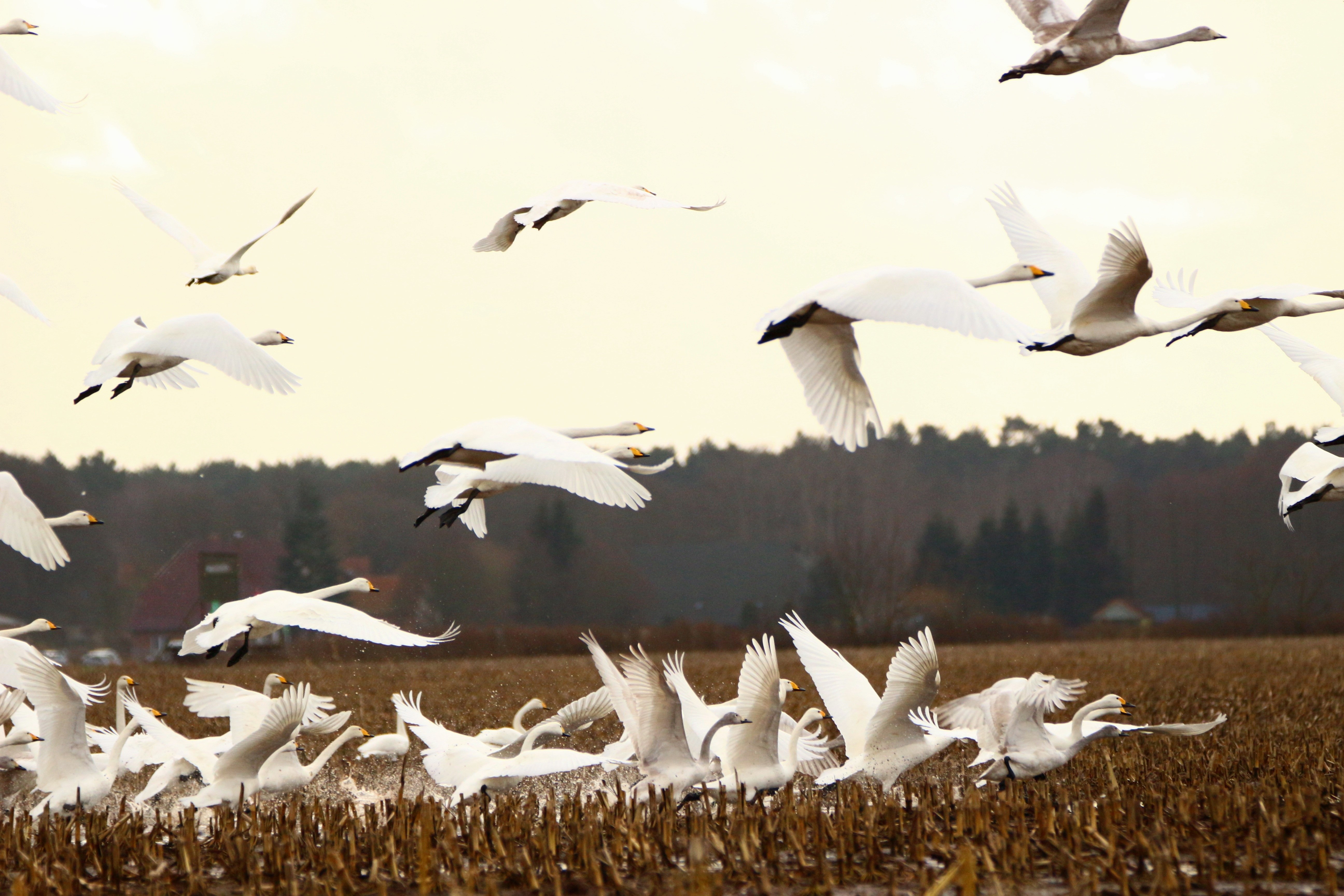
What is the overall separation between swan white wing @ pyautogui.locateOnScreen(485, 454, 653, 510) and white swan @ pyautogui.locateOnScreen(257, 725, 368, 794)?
2.09m

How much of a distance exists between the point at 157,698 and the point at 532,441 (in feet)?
49.1

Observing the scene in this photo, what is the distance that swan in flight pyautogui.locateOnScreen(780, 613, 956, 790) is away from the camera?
8.22 m

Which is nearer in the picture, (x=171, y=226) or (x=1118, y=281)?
(x=1118, y=281)

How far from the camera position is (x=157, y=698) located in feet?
67.9

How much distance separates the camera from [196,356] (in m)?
9.69

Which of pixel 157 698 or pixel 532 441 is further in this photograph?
pixel 157 698

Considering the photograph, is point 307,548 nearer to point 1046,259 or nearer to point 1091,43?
point 1046,259

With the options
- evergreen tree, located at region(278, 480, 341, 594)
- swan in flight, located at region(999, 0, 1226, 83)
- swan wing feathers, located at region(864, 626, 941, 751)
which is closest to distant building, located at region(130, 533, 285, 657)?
evergreen tree, located at region(278, 480, 341, 594)

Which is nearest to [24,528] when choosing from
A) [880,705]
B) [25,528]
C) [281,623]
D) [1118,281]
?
[25,528]

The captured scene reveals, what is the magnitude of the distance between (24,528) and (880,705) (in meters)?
6.93

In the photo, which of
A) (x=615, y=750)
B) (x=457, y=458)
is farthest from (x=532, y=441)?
(x=615, y=750)

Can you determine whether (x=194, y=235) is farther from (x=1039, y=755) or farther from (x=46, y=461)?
(x=46, y=461)

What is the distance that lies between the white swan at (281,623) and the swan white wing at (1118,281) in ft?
14.6

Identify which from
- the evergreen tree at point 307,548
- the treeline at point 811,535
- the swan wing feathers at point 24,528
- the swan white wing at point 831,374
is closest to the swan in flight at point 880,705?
the swan white wing at point 831,374
